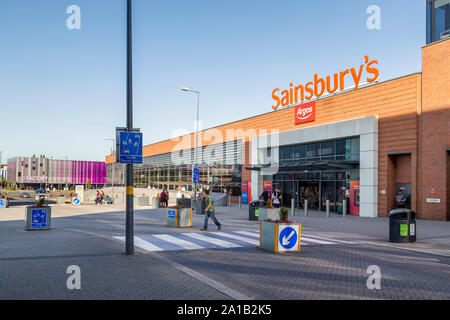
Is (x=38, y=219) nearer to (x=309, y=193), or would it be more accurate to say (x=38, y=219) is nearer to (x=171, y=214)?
(x=171, y=214)

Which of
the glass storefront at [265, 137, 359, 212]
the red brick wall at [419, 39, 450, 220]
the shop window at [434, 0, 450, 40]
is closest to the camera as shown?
the red brick wall at [419, 39, 450, 220]

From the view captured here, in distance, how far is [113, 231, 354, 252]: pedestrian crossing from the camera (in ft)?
38.3

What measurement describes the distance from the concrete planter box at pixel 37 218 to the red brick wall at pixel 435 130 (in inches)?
736

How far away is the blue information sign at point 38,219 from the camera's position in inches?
603

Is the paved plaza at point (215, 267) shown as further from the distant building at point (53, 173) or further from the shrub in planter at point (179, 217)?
the distant building at point (53, 173)

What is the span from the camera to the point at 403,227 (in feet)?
43.0

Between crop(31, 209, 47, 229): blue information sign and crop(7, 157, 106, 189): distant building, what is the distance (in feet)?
323

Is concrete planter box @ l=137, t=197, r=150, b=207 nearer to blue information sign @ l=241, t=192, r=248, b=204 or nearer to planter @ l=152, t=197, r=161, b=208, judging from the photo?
planter @ l=152, t=197, r=161, b=208

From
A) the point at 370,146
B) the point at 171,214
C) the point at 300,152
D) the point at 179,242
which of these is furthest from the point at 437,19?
the point at 179,242

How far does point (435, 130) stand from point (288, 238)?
14.4 m

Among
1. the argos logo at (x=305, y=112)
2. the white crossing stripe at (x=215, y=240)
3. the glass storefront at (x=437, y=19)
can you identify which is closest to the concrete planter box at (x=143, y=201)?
the argos logo at (x=305, y=112)

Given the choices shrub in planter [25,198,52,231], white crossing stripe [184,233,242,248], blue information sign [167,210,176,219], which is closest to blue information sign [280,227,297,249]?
white crossing stripe [184,233,242,248]

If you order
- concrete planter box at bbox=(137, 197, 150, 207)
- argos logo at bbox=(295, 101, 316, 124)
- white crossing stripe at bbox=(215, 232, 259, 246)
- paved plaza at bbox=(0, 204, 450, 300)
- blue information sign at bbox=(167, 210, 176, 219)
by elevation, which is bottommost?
concrete planter box at bbox=(137, 197, 150, 207)
